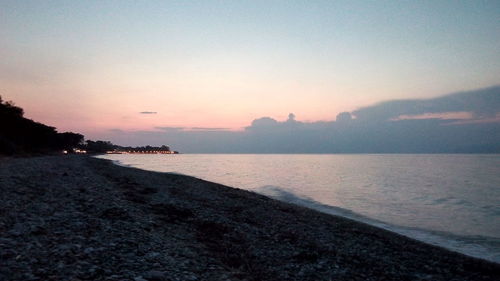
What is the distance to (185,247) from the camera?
1310 cm

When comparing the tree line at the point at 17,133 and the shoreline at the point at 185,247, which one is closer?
the shoreline at the point at 185,247

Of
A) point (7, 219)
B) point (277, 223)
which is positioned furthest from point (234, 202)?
point (7, 219)

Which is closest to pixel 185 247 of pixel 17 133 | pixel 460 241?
pixel 460 241

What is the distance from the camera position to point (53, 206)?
54.7 ft

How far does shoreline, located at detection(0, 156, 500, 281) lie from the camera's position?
948cm

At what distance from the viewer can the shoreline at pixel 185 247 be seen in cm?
948

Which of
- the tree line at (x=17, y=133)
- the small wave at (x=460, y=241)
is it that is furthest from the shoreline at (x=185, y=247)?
the tree line at (x=17, y=133)

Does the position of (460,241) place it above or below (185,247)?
below

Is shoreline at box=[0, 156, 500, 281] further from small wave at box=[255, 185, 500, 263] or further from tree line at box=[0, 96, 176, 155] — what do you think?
tree line at box=[0, 96, 176, 155]

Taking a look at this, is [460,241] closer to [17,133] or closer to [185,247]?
[185,247]

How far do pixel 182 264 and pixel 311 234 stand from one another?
9817 mm

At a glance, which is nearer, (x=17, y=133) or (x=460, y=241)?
(x=460, y=241)

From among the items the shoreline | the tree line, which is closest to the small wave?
the shoreline

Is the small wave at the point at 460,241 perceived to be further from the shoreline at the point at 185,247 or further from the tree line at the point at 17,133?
the tree line at the point at 17,133
